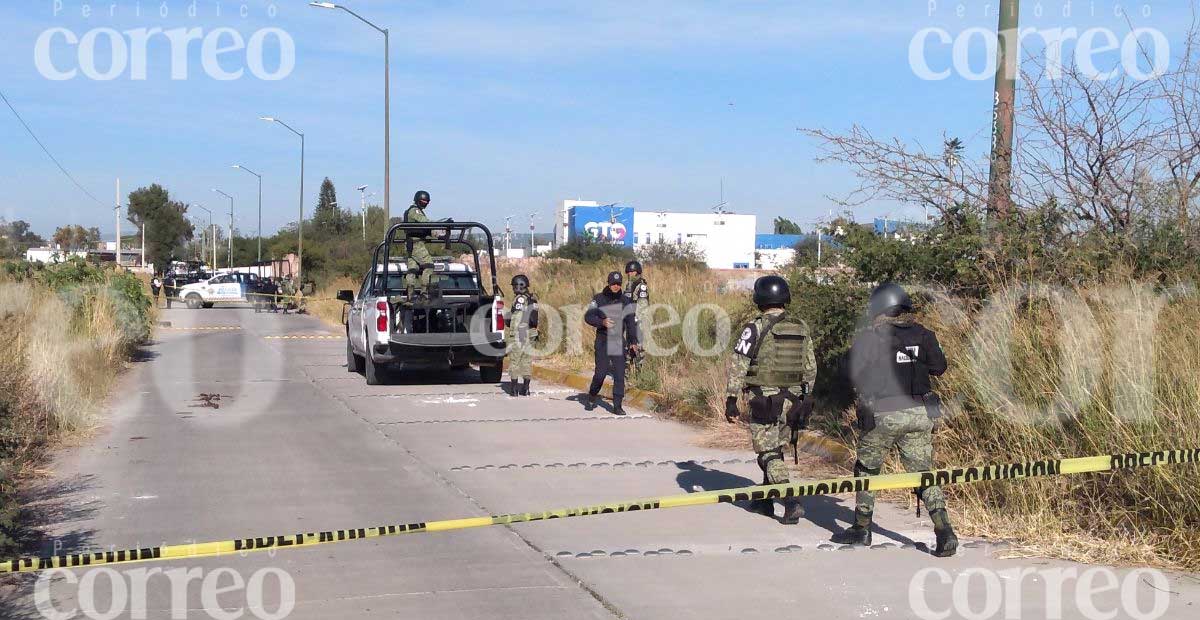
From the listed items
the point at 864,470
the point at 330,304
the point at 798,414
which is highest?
the point at 798,414

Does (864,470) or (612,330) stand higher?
(612,330)

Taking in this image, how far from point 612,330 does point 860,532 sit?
5.88 metres

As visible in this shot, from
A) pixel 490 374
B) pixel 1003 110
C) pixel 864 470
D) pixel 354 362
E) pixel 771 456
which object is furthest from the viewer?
pixel 354 362

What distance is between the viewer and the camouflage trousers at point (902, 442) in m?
6.43

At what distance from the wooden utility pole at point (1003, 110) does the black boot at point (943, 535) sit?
3.90 m

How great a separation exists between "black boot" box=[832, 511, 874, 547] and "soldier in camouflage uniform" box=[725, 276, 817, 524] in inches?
23.1

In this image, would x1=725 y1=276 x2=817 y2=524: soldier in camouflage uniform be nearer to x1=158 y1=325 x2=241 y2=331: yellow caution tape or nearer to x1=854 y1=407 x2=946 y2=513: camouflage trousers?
x1=854 y1=407 x2=946 y2=513: camouflage trousers

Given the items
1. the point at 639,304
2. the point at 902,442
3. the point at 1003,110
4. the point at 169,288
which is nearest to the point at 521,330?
the point at 639,304

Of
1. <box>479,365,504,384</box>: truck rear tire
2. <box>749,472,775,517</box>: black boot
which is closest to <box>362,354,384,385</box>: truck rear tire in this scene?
<box>479,365,504,384</box>: truck rear tire

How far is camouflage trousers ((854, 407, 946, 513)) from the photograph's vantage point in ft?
21.1

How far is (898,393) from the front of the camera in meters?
6.41

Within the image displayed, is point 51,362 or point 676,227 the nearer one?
point 51,362

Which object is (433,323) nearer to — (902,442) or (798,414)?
(798,414)

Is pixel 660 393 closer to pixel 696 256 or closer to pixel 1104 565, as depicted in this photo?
pixel 1104 565
